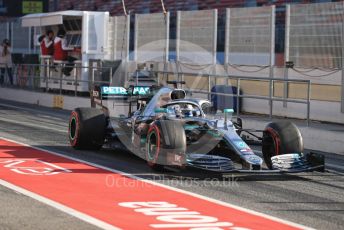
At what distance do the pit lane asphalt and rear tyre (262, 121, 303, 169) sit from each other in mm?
387

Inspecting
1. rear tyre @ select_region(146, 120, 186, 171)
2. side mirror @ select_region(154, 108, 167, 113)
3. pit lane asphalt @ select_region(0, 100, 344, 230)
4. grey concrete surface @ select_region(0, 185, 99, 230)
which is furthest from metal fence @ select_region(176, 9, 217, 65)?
grey concrete surface @ select_region(0, 185, 99, 230)

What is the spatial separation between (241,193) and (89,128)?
3.85 metres

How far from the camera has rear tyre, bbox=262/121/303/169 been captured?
33.7 feet

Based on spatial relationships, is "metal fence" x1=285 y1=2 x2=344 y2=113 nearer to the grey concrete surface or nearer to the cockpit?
the cockpit

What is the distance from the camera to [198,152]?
10055mm

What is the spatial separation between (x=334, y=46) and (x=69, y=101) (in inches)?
382

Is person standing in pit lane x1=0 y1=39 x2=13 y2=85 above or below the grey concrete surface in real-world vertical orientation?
above

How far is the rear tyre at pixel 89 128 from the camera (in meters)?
11.9

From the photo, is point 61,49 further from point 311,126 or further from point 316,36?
point 311,126

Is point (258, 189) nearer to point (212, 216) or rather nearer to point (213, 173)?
point (213, 173)

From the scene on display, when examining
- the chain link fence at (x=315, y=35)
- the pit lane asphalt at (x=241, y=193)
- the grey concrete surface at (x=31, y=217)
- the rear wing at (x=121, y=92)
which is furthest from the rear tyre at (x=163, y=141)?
the chain link fence at (x=315, y=35)

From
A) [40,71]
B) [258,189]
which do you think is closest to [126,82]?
[40,71]

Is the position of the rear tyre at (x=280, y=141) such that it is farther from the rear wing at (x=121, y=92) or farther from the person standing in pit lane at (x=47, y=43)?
the person standing in pit lane at (x=47, y=43)

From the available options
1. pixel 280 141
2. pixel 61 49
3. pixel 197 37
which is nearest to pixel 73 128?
pixel 280 141
